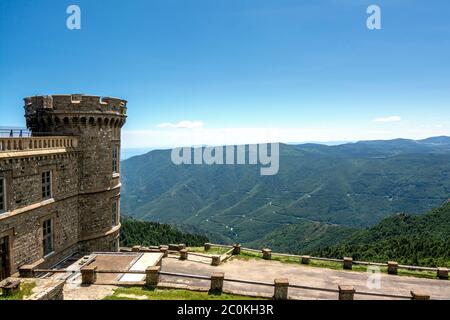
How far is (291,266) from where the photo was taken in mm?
25812

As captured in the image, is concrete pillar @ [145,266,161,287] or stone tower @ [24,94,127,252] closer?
concrete pillar @ [145,266,161,287]

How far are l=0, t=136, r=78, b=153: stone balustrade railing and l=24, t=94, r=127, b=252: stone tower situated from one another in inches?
37.4

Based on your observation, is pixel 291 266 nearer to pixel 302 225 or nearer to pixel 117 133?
pixel 117 133

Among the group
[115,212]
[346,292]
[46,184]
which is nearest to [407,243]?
[346,292]

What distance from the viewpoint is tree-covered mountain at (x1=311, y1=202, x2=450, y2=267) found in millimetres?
34812

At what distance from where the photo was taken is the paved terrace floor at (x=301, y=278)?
1986cm

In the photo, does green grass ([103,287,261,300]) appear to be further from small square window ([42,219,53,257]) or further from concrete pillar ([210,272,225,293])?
small square window ([42,219,53,257])

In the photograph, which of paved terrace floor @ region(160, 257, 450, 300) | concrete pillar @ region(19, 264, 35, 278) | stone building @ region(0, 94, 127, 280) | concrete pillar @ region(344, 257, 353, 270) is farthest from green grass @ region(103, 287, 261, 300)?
concrete pillar @ region(344, 257, 353, 270)

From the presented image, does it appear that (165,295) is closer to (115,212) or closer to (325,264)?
(115,212)

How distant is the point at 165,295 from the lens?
16719mm

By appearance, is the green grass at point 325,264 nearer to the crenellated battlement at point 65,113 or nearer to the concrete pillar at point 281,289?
the concrete pillar at point 281,289

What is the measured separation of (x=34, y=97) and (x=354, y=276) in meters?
23.5
